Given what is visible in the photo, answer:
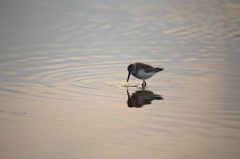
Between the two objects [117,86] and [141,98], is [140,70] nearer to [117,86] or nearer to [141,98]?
[117,86]

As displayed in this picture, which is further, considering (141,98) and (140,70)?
(140,70)

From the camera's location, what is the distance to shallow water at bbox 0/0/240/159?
25.2 feet

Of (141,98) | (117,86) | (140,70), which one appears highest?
(140,70)

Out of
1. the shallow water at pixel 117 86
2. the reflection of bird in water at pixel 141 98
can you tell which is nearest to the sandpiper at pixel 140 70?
the shallow water at pixel 117 86

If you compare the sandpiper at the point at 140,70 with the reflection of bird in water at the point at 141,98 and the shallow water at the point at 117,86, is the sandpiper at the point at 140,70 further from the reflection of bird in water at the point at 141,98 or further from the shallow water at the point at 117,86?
the reflection of bird in water at the point at 141,98

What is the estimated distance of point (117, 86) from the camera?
1251 cm

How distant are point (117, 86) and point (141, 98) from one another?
58.9 inches

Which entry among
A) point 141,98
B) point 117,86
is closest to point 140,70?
point 117,86

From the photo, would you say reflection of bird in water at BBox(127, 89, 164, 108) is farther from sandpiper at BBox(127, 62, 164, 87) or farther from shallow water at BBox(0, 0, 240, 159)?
sandpiper at BBox(127, 62, 164, 87)

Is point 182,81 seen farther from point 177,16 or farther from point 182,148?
point 177,16

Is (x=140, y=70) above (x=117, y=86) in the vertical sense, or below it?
above

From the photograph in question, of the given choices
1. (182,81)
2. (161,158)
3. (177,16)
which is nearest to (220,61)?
(182,81)

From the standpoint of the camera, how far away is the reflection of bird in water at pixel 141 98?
10640 millimetres

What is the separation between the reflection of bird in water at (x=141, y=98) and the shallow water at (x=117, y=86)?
3 cm
